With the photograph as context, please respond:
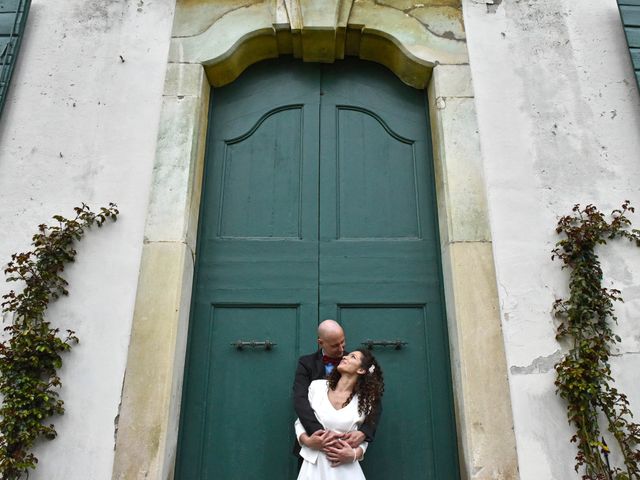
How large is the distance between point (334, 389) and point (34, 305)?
1.73 metres

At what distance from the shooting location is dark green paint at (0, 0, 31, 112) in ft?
13.2

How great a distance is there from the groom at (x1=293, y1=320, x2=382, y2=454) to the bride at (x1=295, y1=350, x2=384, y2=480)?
2 centimetres

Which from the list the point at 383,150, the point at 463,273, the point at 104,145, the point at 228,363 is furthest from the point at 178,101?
the point at 463,273

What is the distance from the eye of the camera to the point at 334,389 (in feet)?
10.2

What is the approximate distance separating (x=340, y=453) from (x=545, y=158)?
222 centimetres

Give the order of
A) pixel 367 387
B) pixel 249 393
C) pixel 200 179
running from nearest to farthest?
pixel 367 387
pixel 249 393
pixel 200 179

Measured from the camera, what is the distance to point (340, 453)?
9.48 feet

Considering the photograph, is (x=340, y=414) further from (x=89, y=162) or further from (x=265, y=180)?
(x=89, y=162)

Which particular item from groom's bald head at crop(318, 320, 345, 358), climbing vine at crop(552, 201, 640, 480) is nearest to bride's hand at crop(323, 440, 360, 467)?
groom's bald head at crop(318, 320, 345, 358)

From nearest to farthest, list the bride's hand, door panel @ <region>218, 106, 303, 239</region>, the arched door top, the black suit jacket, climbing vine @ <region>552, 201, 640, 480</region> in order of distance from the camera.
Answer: the bride's hand, the black suit jacket, climbing vine @ <region>552, 201, 640, 480</region>, door panel @ <region>218, 106, 303, 239</region>, the arched door top

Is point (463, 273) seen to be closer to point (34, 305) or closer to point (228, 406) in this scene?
point (228, 406)

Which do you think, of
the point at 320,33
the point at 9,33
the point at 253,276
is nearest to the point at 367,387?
the point at 253,276

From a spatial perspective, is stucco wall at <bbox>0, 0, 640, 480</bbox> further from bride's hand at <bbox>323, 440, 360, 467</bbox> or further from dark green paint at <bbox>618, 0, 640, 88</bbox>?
bride's hand at <bbox>323, 440, 360, 467</bbox>

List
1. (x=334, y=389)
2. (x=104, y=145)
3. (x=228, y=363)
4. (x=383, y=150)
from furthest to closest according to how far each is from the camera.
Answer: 1. (x=383, y=150)
2. (x=104, y=145)
3. (x=228, y=363)
4. (x=334, y=389)
